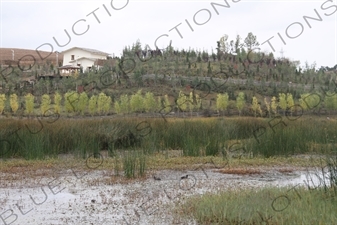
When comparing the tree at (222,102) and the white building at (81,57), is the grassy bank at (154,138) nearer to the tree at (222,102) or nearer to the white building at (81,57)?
the tree at (222,102)

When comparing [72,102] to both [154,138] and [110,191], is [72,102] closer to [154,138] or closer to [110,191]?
[154,138]

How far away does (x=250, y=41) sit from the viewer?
4212 centimetres

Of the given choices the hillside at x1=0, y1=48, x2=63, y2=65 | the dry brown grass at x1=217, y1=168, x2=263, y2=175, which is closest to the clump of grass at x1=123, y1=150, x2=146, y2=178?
the dry brown grass at x1=217, y1=168, x2=263, y2=175

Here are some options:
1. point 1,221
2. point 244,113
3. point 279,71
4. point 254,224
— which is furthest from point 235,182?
point 279,71

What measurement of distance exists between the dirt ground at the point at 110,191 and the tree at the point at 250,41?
3293 centimetres

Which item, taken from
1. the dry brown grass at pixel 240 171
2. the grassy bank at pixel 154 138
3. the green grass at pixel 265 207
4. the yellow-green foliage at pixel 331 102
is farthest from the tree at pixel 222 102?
the green grass at pixel 265 207

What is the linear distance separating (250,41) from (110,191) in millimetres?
36249

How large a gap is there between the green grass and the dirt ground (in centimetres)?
28

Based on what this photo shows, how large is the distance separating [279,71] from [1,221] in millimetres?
32536

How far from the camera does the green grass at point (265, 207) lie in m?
5.17

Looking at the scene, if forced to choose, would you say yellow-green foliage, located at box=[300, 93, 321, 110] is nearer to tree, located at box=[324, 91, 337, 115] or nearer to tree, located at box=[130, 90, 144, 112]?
tree, located at box=[324, 91, 337, 115]

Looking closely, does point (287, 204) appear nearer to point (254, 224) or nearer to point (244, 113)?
point (254, 224)

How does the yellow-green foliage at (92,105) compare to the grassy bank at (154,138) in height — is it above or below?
above

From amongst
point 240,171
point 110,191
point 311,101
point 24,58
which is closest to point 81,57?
point 24,58
